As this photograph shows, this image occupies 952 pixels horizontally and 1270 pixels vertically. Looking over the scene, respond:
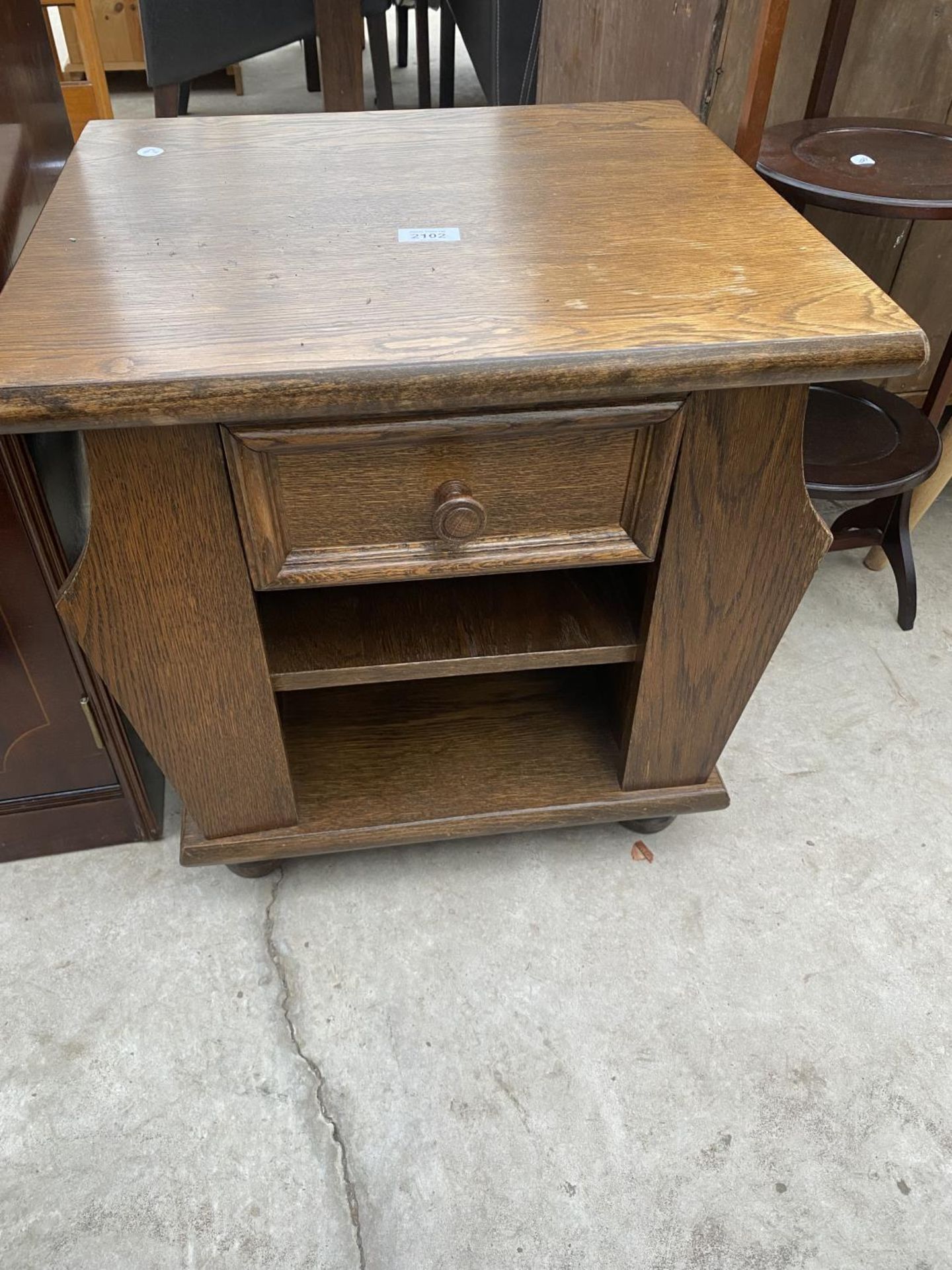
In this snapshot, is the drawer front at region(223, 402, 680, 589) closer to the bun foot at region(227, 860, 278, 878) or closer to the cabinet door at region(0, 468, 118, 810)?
the cabinet door at region(0, 468, 118, 810)

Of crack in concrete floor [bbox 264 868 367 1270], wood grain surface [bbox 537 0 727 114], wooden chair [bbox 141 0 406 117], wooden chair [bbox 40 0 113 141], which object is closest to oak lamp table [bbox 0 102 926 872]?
crack in concrete floor [bbox 264 868 367 1270]

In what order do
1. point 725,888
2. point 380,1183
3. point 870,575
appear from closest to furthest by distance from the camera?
point 380,1183 < point 725,888 < point 870,575

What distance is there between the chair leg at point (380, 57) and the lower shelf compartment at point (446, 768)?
2.30m

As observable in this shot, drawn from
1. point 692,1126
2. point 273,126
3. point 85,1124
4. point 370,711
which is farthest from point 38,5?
point 692,1126

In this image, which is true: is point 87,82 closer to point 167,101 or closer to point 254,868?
point 167,101

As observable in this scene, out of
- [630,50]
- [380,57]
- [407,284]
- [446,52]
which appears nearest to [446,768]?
[407,284]

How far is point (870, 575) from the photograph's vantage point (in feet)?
5.29

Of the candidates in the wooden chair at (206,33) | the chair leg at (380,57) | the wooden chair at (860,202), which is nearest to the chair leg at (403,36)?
the chair leg at (380,57)

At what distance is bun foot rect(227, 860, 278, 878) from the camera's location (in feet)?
3.58

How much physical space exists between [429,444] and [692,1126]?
2.37 feet

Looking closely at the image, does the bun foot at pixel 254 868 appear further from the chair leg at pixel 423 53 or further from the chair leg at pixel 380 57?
the chair leg at pixel 423 53

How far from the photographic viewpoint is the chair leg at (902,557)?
147 centimetres

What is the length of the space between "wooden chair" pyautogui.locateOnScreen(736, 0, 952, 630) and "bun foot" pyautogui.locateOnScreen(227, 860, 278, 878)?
2.78ft

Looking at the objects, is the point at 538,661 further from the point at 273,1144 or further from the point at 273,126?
the point at 273,126
